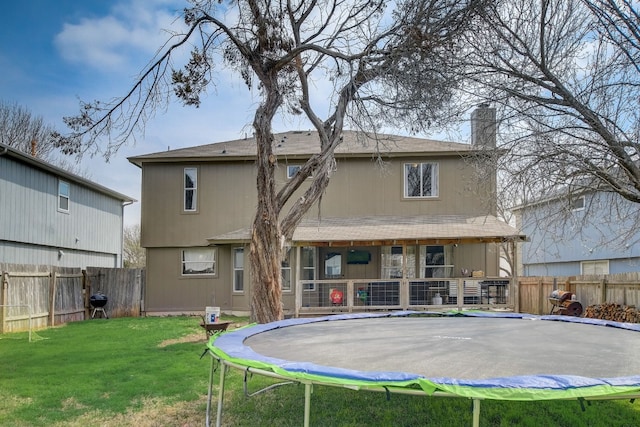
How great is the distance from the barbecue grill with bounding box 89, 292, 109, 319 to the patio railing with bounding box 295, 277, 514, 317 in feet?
19.0

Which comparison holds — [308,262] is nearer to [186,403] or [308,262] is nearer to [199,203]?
[199,203]

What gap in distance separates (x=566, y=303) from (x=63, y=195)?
47.5 ft

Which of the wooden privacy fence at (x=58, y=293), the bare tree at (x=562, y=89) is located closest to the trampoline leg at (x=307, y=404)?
the bare tree at (x=562, y=89)

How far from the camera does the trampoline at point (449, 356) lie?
264 cm

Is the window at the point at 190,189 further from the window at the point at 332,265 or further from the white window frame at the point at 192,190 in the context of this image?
the window at the point at 332,265

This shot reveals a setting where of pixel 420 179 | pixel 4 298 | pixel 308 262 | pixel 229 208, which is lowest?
pixel 4 298

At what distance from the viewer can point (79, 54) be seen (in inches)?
474

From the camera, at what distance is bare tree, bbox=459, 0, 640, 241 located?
21.6 feet

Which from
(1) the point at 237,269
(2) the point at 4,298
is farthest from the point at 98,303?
(1) the point at 237,269

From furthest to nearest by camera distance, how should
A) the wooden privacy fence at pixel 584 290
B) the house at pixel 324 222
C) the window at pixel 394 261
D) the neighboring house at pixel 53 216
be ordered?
1. the window at pixel 394 261
2. the house at pixel 324 222
3. the neighboring house at pixel 53 216
4. the wooden privacy fence at pixel 584 290

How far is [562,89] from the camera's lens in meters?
6.63

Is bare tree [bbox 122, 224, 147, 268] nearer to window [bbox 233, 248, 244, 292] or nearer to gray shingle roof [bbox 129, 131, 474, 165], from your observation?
gray shingle roof [bbox 129, 131, 474, 165]

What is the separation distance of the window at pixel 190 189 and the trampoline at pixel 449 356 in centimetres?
946

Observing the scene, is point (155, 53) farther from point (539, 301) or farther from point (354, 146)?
point (539, 301)
